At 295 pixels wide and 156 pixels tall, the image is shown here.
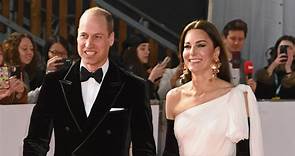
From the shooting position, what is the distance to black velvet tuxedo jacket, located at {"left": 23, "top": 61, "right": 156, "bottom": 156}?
8.29 ft

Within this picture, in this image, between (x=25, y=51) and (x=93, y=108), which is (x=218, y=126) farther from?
(x=25, y=51)

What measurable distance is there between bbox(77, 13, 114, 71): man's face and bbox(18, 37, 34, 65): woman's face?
2086mm

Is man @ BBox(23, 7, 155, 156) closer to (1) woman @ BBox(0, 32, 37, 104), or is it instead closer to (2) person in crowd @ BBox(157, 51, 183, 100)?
(1) woman @ BBox(0, 32, 37, 104)

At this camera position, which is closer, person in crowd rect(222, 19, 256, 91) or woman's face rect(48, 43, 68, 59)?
person in crowd rect(222, 19, 256, 91)

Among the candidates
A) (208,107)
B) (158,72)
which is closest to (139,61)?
(158,72)

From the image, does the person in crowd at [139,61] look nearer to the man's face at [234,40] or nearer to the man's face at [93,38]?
the man's face at [234,40]

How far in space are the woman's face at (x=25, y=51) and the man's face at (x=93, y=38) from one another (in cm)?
209

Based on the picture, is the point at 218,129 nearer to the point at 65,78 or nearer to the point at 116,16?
the point at 65,78

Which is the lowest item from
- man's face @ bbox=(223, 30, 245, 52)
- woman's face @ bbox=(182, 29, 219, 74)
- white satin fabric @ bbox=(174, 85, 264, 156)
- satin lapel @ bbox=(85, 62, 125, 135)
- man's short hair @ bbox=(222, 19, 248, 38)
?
Answer: white satin fabric @ bbox=(174, 85, 264, 156)

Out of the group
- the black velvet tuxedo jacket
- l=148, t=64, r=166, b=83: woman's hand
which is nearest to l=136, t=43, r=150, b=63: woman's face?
l=148, t=64, r=166, b=83: woman's hand

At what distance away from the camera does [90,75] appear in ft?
8.37

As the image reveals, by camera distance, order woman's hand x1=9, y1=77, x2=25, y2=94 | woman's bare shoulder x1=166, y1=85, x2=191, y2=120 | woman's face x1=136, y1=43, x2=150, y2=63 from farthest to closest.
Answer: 1. woman's face x1=136, y1=43, x2=150, y2=63
2. woman's hand x1=9, y1=77, x2=25, y2=94
3. woman's bare shoulder x1=166, y1=85, x2=191, y2=120

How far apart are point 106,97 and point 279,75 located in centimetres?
270

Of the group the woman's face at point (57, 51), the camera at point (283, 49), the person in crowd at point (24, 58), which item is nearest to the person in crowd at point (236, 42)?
the camera at point (283, 49)
